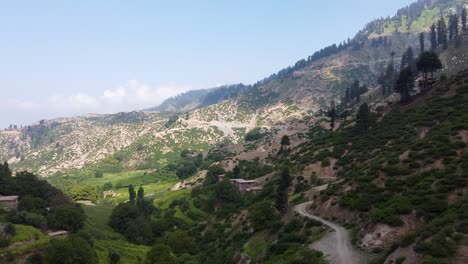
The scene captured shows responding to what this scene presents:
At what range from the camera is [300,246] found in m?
60.4

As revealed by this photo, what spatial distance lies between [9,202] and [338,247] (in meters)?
93.9

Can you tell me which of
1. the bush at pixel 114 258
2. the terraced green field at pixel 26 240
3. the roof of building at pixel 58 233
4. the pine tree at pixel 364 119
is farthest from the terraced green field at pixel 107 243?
the pine tree at pixel 364 119

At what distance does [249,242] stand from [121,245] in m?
41.7

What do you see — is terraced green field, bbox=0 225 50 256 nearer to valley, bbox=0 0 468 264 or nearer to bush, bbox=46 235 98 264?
valley, bbox=0 0 468 264

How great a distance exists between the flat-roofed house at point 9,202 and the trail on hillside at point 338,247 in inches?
3416

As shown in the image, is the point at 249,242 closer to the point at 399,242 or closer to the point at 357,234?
the point at 357,234

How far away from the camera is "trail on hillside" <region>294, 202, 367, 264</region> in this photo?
48412mm

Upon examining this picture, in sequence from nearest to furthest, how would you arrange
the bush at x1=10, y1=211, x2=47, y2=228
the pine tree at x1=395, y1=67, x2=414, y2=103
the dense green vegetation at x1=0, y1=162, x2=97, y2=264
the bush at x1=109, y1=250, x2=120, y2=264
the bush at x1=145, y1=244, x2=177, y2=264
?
the bush at x1=145, y1=244, x2=177, y2=264
the dense green vegetation at x1=0, y1=162, x2=97, y2=264
the bush at x1=109, y1=250, x2=120, y2=264
the bush at x1=10, y1=211, x2=47, y2=228
the pine tree at x1=395, y1=67, x2=414, y2=103

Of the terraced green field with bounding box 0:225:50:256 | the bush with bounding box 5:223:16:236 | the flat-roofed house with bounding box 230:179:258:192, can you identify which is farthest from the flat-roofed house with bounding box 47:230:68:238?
the flat-roofed house with bounding box 230:179:258:192

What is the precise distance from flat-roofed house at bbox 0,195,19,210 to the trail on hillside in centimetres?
8677

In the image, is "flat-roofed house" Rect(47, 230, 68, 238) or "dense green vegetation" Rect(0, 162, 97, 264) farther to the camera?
"flat-roofed house" Rect(47, 230, 68, 238)

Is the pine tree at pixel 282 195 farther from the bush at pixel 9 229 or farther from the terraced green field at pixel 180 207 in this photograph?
the bush at pixel 9 229

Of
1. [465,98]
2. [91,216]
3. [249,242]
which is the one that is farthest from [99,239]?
[465,98]

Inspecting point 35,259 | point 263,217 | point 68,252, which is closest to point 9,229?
point 35,259
